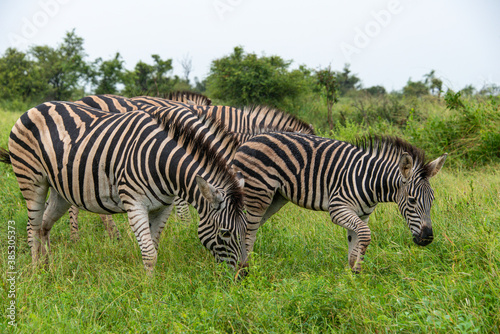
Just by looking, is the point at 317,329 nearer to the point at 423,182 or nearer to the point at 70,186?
the point at 423,182

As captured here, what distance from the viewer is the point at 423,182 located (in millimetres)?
4859

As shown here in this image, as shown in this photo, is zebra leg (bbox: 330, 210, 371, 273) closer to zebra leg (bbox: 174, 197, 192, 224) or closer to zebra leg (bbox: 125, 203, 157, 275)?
zebra leg (bbox: 125, 203, 157, 275)

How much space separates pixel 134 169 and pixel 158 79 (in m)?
22.3

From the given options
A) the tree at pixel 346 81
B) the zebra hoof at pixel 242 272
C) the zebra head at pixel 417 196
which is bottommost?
the zebra hoof at pixel 242 272

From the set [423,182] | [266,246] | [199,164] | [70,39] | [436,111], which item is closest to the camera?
[199,164]

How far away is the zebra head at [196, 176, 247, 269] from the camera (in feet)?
14.2

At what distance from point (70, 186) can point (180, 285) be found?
181 centimetres

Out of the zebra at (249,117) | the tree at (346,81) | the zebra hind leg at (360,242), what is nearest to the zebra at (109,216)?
the zebra at (249,117)

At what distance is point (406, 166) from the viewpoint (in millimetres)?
4809

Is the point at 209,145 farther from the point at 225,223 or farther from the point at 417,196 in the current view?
→ the point at 417,196

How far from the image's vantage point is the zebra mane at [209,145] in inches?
174

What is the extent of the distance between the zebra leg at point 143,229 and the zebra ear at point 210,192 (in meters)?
0.89

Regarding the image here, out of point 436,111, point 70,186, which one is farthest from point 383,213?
point 436,111

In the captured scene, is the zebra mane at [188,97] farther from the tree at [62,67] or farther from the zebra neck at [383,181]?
the tree at [62,67]
